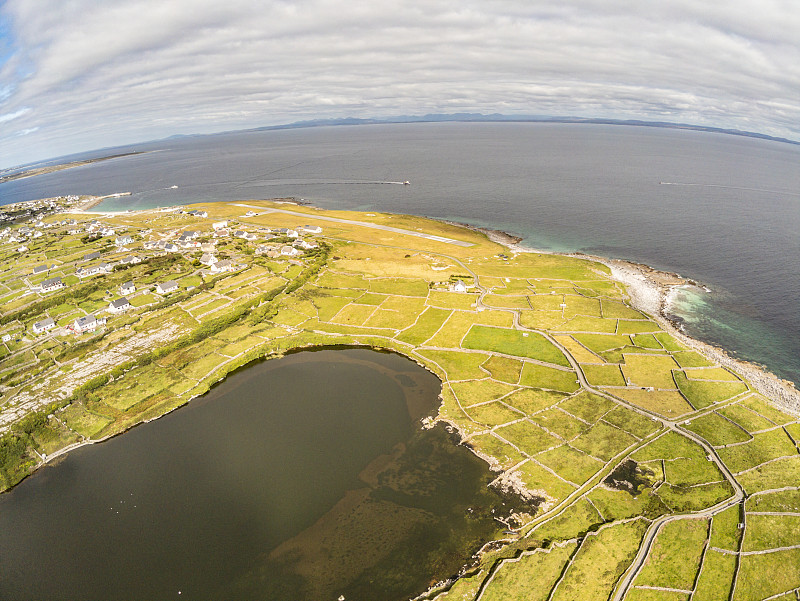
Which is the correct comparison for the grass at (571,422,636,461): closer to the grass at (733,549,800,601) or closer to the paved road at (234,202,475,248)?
the grass at (733,549,800,601)

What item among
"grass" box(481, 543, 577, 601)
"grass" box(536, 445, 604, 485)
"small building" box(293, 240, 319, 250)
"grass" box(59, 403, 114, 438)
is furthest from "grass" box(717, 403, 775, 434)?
"small building" box(293, 240, 319, 250)

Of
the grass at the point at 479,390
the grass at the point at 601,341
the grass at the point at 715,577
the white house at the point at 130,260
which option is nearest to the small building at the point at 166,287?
the white house at the point at 130,260

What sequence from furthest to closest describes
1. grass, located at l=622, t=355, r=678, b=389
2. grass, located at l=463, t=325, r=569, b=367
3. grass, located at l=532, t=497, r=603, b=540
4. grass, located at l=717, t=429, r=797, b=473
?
grass, located at l=463, t=325, r=569, b=367, grass, located at l=622, t=355, r=678, b=389, grass, located at l=717, t=429, r=797, b=473, grass, located at l=532, t=497, r=603, b=540

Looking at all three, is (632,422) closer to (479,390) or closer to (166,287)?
(479,390)

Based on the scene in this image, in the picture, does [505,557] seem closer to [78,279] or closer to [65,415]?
[65,415]

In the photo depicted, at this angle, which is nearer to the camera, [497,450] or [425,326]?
[497,450]

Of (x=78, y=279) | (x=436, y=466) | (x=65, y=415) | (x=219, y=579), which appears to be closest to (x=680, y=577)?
(x=436, y=466)

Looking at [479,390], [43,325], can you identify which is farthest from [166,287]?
[479,390]
